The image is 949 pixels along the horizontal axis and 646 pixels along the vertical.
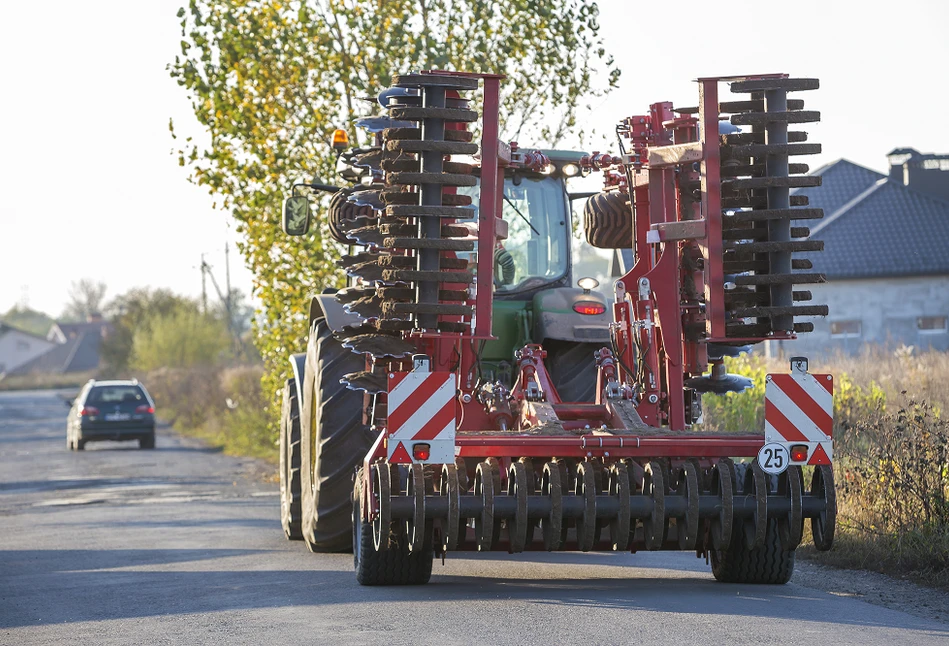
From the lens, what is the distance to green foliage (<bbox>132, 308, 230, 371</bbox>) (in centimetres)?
6812

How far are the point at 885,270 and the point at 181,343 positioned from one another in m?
33.5

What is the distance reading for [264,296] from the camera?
18.9 meters

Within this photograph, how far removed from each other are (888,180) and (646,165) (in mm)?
41831

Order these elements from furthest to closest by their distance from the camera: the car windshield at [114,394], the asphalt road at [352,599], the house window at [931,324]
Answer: the house window at [931,324] < the car windshield at [114,394] < the asphalt road at [352,599]

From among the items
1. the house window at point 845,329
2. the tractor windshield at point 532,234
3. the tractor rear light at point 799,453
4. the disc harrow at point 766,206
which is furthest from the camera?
the house window at point 845,329

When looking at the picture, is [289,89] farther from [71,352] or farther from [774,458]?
[71,352]

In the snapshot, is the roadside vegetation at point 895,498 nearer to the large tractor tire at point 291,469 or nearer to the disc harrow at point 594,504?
the disc harrow at point 594,504

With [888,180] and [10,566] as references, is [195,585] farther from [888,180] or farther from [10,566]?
[888,180]

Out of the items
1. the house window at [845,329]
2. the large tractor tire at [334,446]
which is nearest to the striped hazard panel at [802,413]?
the large tractor tire at [334,446]

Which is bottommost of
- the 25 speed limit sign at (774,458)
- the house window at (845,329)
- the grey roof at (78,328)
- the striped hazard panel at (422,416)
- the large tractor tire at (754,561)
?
the large tractor tire at (754,561)

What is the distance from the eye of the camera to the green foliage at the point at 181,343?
224 ft

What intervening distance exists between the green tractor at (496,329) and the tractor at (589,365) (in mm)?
29

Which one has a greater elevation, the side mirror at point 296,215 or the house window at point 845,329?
the house window at point 845,329

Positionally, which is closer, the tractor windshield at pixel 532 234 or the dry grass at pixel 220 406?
the tractor windshield at pixel 532 234
